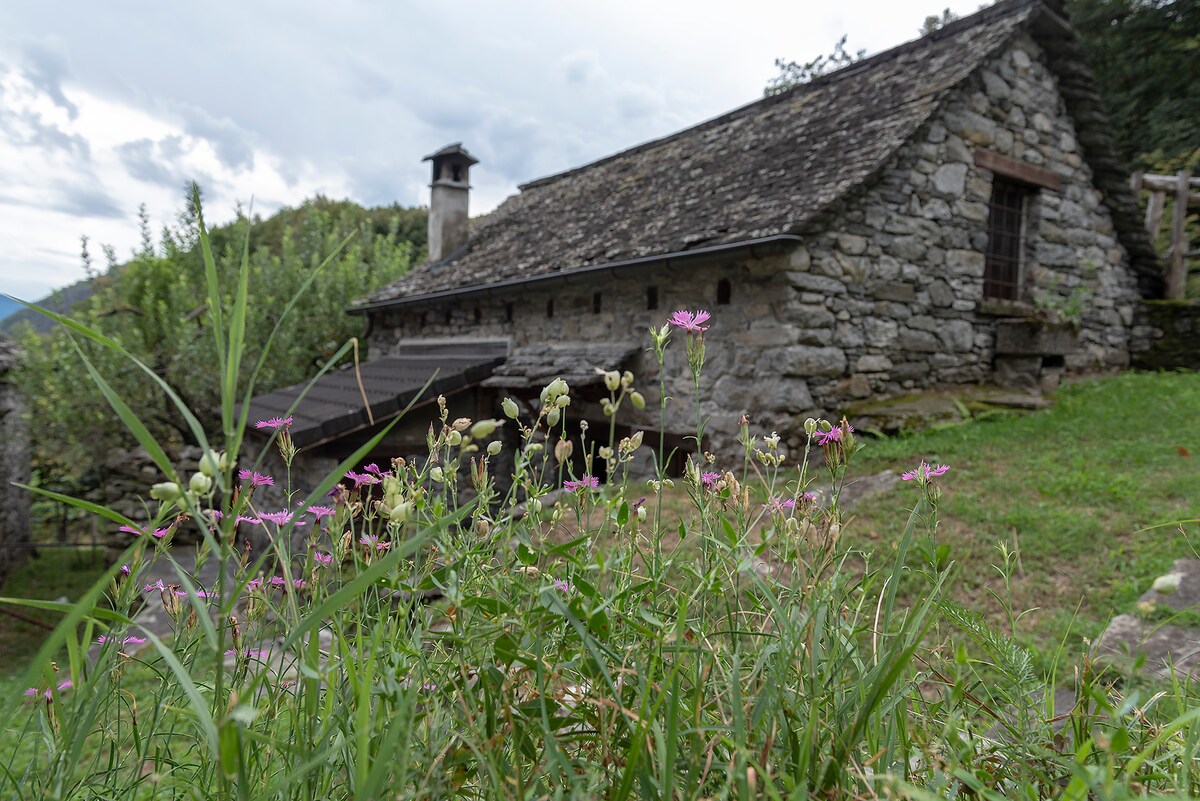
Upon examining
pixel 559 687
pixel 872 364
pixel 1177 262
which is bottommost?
pixel 559 687

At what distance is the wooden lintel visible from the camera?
303 inches

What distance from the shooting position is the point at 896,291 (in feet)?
23.3

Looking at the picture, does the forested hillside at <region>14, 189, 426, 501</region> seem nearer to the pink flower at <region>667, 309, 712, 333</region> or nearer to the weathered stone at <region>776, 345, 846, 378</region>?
the weathered stone at <region>776, 345, 846, 378</region>

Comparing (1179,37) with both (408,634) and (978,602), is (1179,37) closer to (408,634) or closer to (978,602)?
(978,602)

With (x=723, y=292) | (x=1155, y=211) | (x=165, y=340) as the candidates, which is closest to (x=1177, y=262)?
(x=1155, y=211)

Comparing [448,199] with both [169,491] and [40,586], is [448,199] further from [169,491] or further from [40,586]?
[169,491]

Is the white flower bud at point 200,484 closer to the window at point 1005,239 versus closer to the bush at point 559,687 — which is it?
the bush at point 559,687

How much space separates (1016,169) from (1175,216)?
13.3 feet

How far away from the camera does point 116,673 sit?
3.31 feet

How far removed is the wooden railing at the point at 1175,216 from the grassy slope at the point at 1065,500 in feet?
9.74

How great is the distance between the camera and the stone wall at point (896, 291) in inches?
255

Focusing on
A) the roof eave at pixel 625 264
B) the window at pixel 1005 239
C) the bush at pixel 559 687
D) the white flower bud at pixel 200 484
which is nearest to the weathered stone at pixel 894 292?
the roof eave at pixel 625 264

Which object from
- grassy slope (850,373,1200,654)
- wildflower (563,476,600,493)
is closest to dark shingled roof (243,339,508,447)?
grassy slope (850,373,1200,654)

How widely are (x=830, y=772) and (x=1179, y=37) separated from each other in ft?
→ 65.6
